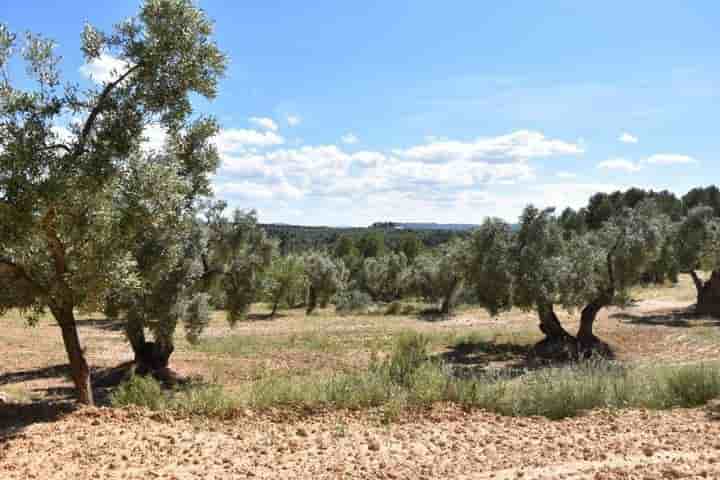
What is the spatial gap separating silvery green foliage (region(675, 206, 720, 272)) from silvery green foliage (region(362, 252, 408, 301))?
113 ft

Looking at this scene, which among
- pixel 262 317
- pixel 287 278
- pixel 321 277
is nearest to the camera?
pixel 262 317

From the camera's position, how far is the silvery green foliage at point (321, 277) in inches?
2056

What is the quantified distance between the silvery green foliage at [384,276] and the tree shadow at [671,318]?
33.6 m

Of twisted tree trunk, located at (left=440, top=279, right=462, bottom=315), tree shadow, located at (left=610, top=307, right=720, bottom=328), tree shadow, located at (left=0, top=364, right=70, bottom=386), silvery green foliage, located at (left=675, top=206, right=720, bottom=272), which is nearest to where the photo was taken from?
tree shadow, located at (left=0, top=364, right=70, bottom=386)

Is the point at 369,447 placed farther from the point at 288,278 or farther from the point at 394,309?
the point at 394,309

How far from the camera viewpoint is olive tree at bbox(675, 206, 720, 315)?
3250 centimetres

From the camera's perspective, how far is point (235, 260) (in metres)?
19.8

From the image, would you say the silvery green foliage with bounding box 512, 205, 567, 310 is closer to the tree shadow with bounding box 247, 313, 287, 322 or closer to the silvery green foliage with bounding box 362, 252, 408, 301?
the tree shadow with bounding box 247, 313, 287, 322

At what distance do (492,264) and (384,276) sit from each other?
46430 mm

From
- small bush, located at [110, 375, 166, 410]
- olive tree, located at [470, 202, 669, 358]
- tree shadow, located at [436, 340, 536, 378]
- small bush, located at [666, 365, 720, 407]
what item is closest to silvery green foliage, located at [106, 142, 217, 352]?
small bush, located at [110, 375, 166, 410]

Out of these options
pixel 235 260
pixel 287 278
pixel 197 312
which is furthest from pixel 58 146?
pixel 287 278

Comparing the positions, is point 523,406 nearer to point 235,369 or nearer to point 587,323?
point 235,369

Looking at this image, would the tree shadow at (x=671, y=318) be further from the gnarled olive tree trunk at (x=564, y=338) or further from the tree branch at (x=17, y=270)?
the tree branch at (x=17, y=270)

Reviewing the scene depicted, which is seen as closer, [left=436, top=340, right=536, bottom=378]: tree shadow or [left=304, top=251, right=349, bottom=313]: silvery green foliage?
[left=436, top=340, right=536, bottom=378]: tree shadow
